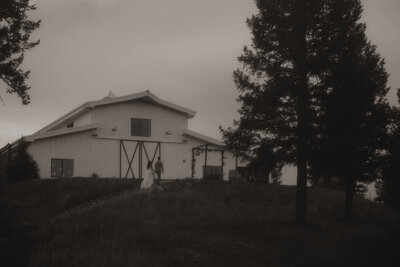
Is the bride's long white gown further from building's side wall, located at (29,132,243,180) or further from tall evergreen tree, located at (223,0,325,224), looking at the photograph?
tall evergreen tree, located at (223,0,325,224)

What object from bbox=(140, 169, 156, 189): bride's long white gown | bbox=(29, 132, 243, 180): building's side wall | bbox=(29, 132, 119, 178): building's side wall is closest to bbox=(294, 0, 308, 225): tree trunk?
bbox=(140, 169, 156, 189): bride's long white gown

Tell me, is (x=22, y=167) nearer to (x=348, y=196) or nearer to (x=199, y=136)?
(x=199, y=136)

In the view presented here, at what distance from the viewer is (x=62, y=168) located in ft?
105

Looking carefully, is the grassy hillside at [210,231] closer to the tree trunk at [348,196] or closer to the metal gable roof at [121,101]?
the tree trunk at [348,196]

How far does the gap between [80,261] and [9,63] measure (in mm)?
10325

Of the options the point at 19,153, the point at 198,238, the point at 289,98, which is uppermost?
the point at 289,98

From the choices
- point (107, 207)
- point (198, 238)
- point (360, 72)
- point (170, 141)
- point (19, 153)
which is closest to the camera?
point (198, 238)

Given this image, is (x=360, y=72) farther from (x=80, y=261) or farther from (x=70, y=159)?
(x=70, y=159)

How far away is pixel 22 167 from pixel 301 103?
59.4 ft

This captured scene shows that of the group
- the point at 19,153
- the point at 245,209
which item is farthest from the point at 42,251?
the point at 19,153

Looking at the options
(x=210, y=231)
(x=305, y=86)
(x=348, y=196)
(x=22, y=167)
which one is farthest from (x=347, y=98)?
(x=22, y=167)

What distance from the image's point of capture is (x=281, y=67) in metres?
18.8

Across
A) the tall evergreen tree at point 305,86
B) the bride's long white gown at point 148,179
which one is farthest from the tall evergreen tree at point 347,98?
the bride's long white gown at point 148,179

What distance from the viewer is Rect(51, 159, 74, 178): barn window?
3166 centimetres
